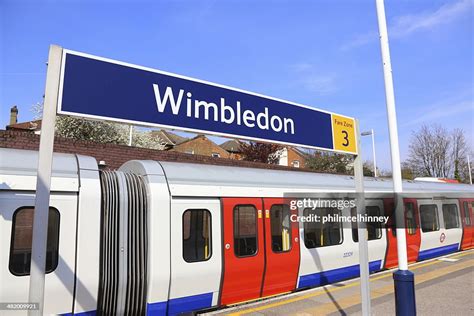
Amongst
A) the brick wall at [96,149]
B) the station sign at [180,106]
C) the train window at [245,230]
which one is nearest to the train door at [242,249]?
the train window at [245,230]

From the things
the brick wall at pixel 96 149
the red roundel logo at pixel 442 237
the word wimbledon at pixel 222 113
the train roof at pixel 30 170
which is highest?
the brick wall at pixel 96 149

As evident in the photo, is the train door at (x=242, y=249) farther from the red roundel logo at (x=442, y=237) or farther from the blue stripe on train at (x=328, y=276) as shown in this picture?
the red roundel logo at (x=442, y=237)

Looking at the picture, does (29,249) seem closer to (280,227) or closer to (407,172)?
(280,227)

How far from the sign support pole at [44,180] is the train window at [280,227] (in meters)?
5.00

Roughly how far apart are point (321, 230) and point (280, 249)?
136cm

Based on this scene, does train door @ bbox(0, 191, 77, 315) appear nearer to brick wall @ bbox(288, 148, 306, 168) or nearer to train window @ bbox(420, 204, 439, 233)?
train window @ bbox(420, 204, 439, 233)

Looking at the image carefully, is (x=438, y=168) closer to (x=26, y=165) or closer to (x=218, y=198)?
(x=218, y=198)

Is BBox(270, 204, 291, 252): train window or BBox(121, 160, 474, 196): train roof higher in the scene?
BBox(121, 160, 474, 196): train roof

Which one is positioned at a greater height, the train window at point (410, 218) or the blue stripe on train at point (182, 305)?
the train window at point (410, 218)

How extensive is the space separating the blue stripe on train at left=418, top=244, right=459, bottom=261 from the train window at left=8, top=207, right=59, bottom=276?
9936 mm

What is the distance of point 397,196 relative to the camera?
4.07 meters

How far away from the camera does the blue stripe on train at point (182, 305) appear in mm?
5465

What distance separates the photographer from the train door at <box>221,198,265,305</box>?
631cm

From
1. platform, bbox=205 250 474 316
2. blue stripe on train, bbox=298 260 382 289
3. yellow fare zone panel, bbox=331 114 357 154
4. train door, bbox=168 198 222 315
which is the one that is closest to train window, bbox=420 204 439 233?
platform, bbox=205 250 474 316
